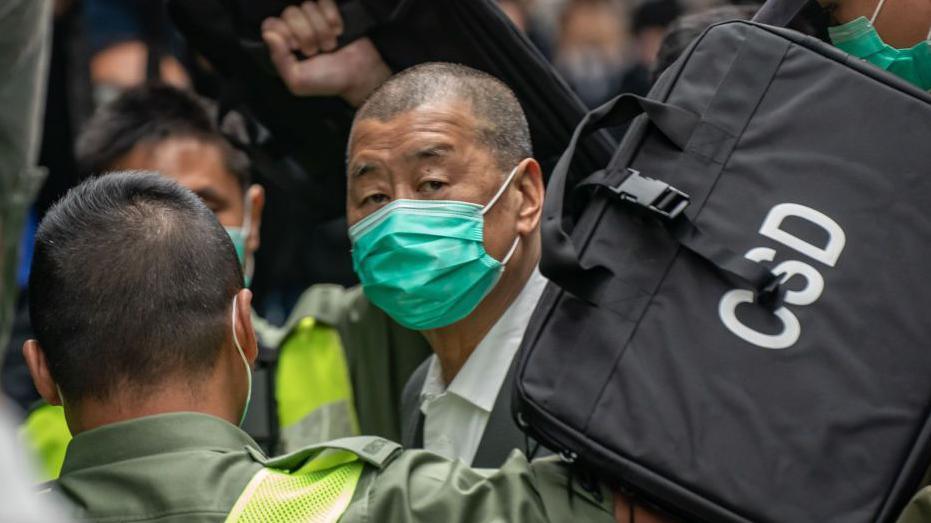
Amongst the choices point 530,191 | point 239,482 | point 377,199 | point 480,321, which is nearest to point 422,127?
point 377,199

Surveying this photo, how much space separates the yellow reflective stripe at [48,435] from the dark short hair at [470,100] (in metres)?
1.23

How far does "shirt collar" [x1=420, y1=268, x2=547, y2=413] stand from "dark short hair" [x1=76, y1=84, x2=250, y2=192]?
51.4 inches

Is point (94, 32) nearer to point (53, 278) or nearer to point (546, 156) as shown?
point (546, 156)

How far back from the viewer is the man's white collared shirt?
3162mm

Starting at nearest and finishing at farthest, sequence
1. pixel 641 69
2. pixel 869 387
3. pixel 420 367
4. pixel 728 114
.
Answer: pixel 869 387, pixel 728 114, pixel 420 367, pixel 641 69

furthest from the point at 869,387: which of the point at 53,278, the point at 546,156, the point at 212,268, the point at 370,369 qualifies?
the point at 370,369

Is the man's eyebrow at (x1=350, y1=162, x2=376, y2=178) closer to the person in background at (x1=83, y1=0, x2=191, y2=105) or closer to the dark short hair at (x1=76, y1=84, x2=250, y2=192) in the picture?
the dark short hair at (x1=76, y1=84, x2=250, y2=192)

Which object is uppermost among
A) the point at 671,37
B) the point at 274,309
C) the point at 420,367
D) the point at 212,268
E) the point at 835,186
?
the point at 671,37

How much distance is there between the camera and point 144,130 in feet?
13.8

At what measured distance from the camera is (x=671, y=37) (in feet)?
12.8

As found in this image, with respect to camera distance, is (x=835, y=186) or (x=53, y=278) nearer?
(x=835, y=186)

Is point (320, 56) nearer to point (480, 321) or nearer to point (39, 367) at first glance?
point (480, 321)

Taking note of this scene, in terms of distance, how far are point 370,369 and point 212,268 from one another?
151 centimetres

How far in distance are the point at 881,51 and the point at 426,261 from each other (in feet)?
3.52
